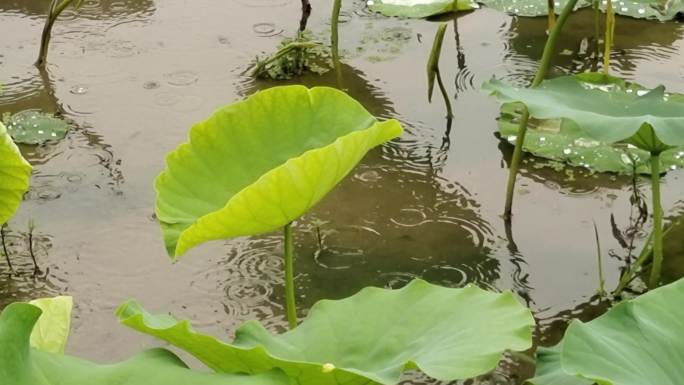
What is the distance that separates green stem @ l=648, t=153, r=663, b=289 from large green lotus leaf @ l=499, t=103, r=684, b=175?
1.55ft

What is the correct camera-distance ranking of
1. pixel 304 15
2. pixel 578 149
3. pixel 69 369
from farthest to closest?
pixel 304 15, pixel 578 149, pixel 69 369

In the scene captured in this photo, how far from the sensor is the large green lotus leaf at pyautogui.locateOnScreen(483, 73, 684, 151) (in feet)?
6.31

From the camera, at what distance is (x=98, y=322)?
92.3 inches

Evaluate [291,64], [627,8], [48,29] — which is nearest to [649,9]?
[627,8]

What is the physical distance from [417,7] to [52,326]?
2502 millimetres

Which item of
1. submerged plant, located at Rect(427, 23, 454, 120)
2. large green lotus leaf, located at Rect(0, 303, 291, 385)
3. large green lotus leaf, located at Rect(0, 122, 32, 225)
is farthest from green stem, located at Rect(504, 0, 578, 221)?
large green lotus leaf, located at Rect(0, 303, 291, 385)

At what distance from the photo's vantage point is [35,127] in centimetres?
313

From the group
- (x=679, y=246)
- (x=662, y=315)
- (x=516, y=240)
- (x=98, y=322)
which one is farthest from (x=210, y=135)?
(x=679, y=246)

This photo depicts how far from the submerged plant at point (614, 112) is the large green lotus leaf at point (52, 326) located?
897 mm

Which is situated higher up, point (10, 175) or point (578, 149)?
point (10, 175)

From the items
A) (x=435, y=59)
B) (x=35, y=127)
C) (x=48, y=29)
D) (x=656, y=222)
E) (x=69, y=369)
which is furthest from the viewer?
(x=48, y=29)

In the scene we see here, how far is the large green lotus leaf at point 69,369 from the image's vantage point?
3.98ft

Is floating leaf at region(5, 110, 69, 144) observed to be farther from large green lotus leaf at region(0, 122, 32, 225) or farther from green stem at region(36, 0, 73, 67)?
large green lotus leaf at region(0, 122, 32, 225)

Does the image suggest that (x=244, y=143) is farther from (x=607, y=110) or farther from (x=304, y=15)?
(x=304, y=15)
